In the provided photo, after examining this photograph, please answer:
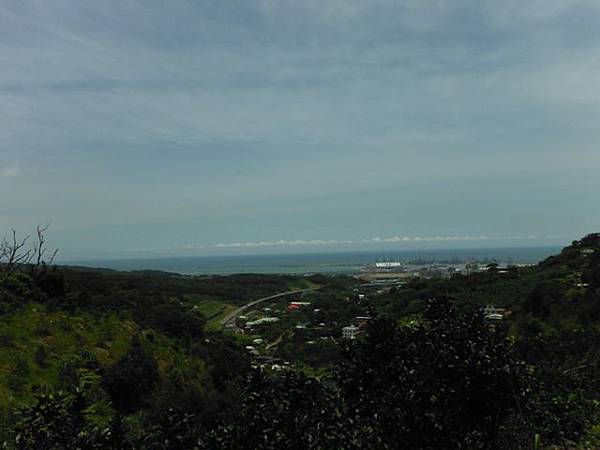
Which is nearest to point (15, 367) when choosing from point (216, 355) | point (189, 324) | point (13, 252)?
point (13, 252)

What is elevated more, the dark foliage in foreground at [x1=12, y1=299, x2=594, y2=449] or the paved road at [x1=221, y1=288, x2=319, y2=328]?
the dark foliage in foreground at [x1=12, y1=299, x2=594, y2=449]

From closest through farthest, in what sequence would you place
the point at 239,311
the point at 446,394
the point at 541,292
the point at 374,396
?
the point at 446,394 → the point at 374,396 → the point at 541,292 → the point at 239,311

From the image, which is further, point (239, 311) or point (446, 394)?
point (239, 311)

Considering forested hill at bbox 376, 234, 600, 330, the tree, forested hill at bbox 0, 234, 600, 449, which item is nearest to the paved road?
forested hill at bbox 376, 234, 600, 330

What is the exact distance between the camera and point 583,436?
7.99 meters

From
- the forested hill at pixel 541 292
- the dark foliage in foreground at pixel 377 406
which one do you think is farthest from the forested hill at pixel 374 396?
the forested hill at pixel 541 292

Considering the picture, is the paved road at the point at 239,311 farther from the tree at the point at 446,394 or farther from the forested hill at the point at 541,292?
the tree at the point at 446,394

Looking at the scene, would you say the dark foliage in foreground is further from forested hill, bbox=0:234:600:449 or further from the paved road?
the paved road

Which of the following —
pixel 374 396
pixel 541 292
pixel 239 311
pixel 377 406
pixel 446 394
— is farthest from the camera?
pixel 239 311

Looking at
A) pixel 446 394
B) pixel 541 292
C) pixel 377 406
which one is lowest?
pixel 541 292

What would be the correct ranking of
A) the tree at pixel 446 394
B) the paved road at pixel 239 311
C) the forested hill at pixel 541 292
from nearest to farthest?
the tree at pixel 446 394 < the forested hill at pixel 541 292 < the paved road at pixel 239 311

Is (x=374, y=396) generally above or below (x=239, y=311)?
above

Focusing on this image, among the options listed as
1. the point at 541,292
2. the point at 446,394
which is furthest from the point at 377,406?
the point at 541,292

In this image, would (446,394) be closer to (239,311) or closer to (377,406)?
(377,406)
